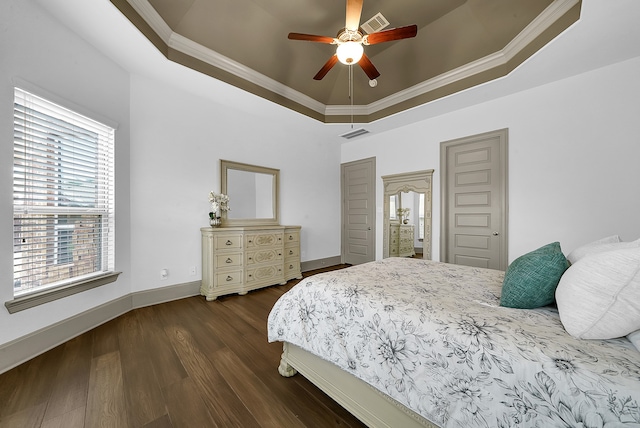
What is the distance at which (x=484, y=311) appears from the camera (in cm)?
115

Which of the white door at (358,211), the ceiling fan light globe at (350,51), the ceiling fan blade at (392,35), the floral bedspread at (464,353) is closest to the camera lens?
the floral bedspread at (464,353)

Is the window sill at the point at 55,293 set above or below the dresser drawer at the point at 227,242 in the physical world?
below

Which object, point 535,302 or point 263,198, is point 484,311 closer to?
point 535,302

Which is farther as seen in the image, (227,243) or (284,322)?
(227,243)

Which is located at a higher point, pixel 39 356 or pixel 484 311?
pixel 484 311

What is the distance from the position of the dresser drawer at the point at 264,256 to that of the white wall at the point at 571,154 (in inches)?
138

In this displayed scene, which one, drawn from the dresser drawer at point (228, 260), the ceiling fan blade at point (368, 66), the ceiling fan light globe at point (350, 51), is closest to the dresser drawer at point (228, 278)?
the dresser drawer at point (228, 260)

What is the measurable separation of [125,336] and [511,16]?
524 centimetres

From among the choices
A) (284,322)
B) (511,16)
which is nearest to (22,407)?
(284,322)

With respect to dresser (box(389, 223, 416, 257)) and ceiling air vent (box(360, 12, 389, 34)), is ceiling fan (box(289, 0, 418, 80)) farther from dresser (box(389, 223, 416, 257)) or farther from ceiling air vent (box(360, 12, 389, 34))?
dresser (box(389, 223, 416, 257))

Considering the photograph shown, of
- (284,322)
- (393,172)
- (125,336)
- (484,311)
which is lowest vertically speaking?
(125,336)

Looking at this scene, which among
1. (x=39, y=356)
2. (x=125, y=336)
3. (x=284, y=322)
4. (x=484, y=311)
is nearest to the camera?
(x=484, y=311)

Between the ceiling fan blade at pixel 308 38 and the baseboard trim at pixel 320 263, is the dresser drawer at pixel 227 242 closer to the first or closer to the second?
the baseboard trim at pixel 320 263

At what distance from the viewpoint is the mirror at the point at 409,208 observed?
4.13m
